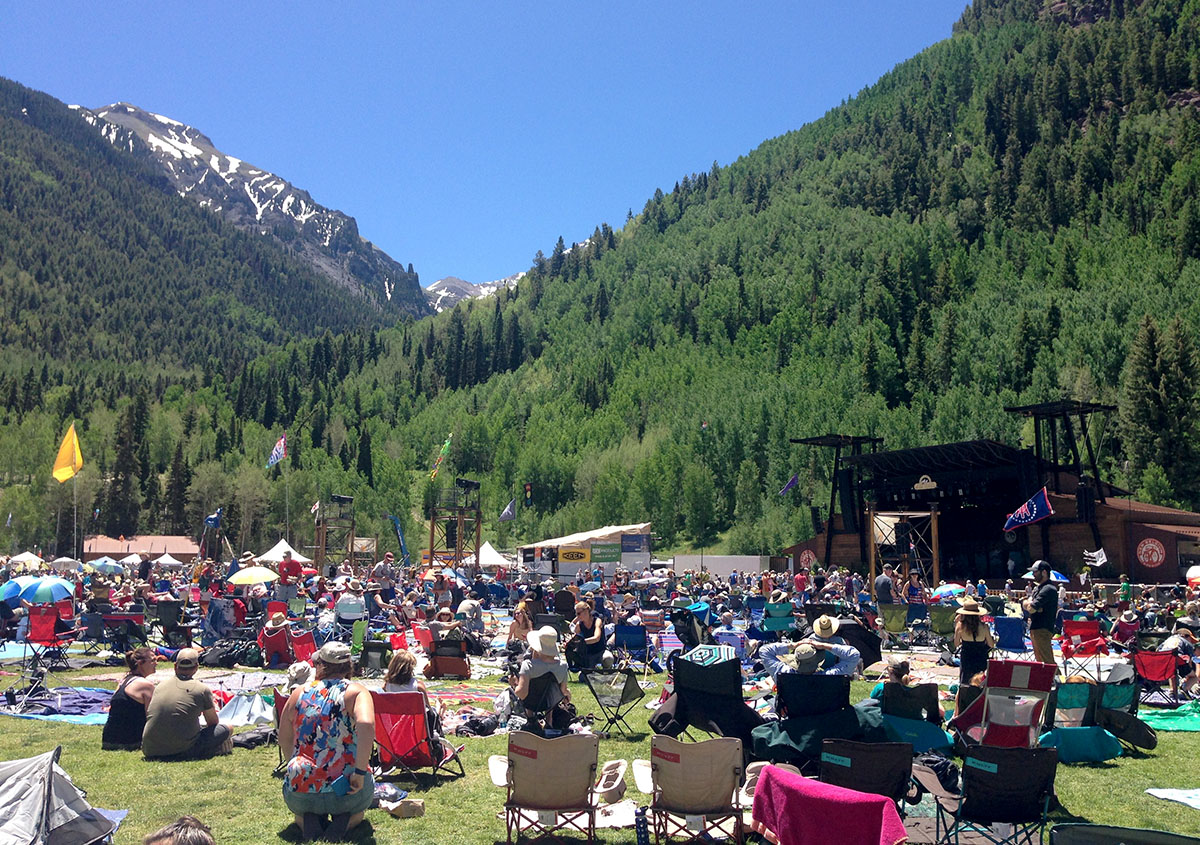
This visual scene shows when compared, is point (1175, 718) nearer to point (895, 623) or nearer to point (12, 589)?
point (895, 623)

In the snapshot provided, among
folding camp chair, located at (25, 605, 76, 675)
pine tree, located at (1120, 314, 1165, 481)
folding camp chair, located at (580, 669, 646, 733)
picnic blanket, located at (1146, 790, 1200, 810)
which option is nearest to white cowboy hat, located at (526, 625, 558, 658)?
folding camp chair, located at (580, 669, 646, 733)

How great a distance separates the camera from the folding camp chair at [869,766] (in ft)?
16.6

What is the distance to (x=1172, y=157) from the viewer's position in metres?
86.9

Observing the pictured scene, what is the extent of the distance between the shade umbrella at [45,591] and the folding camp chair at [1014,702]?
14384 mm

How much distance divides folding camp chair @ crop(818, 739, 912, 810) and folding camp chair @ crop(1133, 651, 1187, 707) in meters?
7.49

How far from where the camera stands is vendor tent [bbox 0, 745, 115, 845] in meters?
4.42

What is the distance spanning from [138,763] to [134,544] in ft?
247

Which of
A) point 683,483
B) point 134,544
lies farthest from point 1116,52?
point 134,544

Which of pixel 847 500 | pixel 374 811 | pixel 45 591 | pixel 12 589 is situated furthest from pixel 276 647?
pixel 847 500

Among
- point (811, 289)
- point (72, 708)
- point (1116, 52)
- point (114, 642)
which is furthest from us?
point (1116, 52)

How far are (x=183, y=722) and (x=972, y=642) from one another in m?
6.80

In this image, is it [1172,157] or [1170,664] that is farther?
[1172,157]

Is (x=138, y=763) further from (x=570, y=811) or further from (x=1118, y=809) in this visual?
(x=1118, y=809)

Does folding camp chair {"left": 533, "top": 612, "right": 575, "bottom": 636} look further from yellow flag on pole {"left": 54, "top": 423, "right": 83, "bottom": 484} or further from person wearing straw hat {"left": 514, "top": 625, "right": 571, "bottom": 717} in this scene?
yellow flag on pole {"left": 54, "top": 423, "right": 83, "bottom": 484}
